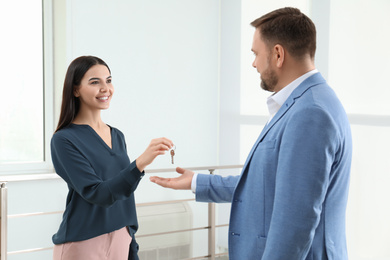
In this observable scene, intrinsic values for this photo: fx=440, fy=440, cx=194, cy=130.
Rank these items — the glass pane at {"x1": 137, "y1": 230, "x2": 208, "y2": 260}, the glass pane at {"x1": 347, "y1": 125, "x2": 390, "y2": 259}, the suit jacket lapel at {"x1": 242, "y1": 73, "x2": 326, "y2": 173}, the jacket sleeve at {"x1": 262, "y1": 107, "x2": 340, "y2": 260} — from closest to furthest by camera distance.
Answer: the jacket sleeve at {"x1": 262, "y1": 107, "x2": 340, "y2": 260}, the suit jacket lapel at {"x1": 242, "y1": 73, "x2": 326, "y2": 173}, the glass pane at {"x1": 347, "y1": 125, "x2": 390, "y2": 259}, the glass pane at {"x1": 137, "y1": 230, "x2": 208, "y2": 260}

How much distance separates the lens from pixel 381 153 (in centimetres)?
277

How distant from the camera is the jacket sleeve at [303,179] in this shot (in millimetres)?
1078

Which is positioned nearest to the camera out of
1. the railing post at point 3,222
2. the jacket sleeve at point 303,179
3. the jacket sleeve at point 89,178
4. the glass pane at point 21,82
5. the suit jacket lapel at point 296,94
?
the jacket sleeve at point 303,179

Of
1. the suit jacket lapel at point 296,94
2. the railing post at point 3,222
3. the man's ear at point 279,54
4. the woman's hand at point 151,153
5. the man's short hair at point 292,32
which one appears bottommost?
the railing post at point 3,222

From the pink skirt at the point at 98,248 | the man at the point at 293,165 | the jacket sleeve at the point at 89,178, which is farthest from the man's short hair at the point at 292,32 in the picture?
the pink skirt at the point at 98,248

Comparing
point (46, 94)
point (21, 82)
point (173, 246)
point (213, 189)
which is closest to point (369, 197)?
point (213, 189)

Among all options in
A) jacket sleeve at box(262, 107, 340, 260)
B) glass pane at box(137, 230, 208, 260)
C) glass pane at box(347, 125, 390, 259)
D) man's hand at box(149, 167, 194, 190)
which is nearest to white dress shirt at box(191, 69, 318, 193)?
jacket sleeve at box(262, 107, 340, 260)

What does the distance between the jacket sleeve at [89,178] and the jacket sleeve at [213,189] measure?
22 centimetres


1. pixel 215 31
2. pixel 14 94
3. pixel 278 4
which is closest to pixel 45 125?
pixel 14 94

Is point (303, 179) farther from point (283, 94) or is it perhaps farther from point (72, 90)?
point (72, 90)

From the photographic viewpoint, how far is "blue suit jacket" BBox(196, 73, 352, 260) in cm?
108

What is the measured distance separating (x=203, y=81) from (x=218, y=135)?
1.78ft

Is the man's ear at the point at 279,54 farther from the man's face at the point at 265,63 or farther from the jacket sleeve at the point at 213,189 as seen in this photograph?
the jacket sleeve at the point at 213,189

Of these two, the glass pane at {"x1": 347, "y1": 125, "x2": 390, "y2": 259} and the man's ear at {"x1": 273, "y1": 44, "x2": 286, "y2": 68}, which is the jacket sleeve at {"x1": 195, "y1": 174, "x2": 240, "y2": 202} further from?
the glass pane at {"x1": 347, "y1": 125, "x2": 390, "y2": 259}
